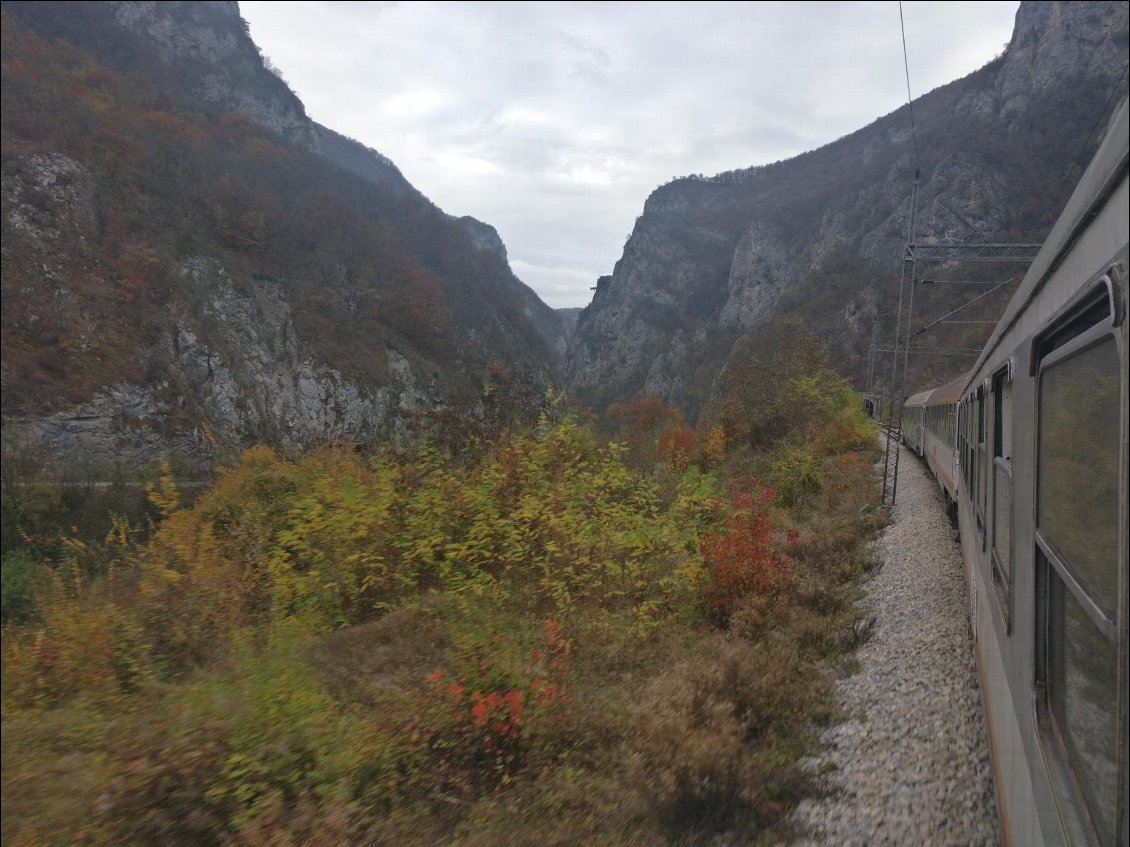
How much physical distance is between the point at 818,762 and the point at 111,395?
3595cm

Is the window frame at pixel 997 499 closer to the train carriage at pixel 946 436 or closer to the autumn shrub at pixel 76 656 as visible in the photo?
the autumn shrub at pixel 76 656

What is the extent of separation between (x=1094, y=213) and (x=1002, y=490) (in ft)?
7.22

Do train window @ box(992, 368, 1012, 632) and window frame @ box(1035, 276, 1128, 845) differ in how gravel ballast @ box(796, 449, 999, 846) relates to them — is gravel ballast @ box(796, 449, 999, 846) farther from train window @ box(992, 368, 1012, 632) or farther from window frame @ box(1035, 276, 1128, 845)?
window frame @ box(1035, 276, 1128, 845)

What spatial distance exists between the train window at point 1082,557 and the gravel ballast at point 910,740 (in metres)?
2.07

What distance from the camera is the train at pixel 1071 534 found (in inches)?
51.5

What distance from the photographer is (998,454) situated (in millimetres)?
3686

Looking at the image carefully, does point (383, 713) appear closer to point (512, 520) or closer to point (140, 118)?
point (512, 520)

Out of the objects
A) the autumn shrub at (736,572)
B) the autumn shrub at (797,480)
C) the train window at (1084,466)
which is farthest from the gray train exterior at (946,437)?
the train window at (1084,466)

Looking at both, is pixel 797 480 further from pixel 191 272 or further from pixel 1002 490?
pixel 191 272

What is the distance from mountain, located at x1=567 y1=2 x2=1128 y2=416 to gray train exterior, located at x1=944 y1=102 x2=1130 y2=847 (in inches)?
19.0

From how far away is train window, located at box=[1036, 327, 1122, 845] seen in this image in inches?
53.5

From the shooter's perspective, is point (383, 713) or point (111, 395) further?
point (111, 395)

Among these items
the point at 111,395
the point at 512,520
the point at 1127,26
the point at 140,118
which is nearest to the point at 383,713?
the point at 512,520

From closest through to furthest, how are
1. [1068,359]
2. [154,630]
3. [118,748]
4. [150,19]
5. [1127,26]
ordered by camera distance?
[1127,26], [1068,359], [118,748], [154,630], [150,19]
